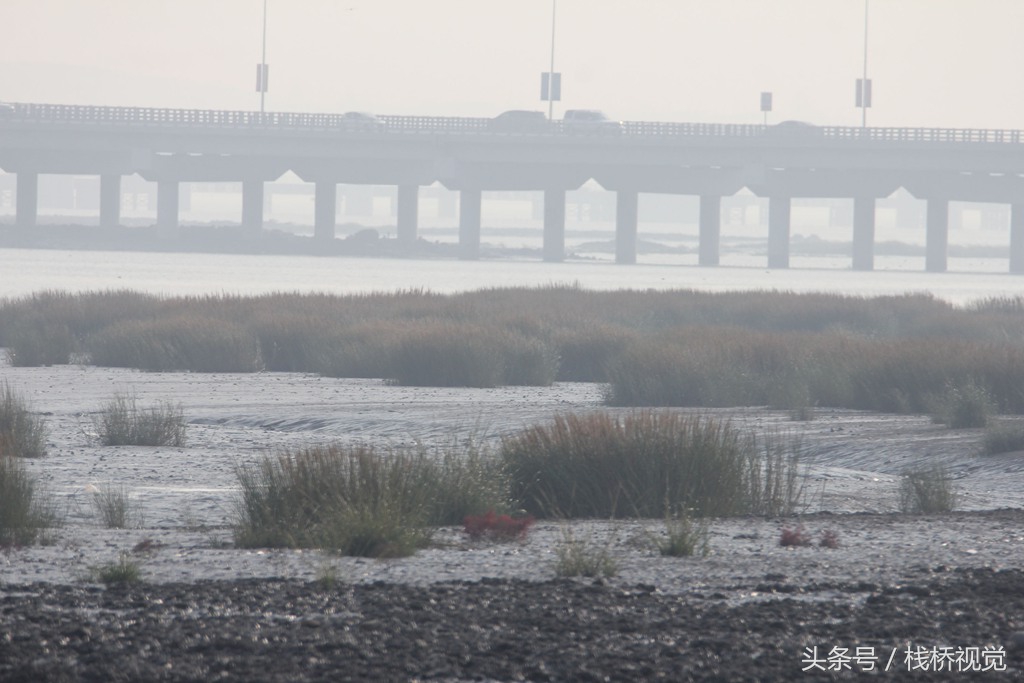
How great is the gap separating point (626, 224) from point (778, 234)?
11155mm

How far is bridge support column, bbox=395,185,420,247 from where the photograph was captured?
120 metres

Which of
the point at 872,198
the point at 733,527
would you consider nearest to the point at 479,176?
the point at 872,198

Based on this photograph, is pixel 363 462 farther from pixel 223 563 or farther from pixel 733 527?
pixel 733 527

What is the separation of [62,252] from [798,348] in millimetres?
100412

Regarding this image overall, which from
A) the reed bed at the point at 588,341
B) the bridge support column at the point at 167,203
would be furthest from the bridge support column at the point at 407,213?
the reed bed at the point at 588,341

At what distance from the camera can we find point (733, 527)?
1186 centimetres

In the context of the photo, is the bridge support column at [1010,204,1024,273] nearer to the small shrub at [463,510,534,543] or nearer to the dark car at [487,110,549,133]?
the dark car at [487,110,549,133]

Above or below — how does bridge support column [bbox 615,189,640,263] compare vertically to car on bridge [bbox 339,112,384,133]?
below

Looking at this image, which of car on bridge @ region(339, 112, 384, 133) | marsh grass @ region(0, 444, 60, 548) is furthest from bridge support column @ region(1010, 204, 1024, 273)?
marsh grass @ region(0, 444, 60, 548)

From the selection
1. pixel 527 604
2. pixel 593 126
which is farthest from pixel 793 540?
pixel 593 126

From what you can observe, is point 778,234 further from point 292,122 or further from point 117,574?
point 117,574

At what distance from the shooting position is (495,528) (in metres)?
11.0

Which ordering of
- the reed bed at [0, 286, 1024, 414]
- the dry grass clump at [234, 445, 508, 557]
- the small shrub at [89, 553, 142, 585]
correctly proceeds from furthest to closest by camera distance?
1. the reed bed at [0, 286, 1024, 414]
2. the dry grass clump at [234, 445, 508, 557]
3. the small shrub at [89, 553, 142, 585]

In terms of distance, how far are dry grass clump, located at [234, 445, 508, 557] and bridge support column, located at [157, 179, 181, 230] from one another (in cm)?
10705
